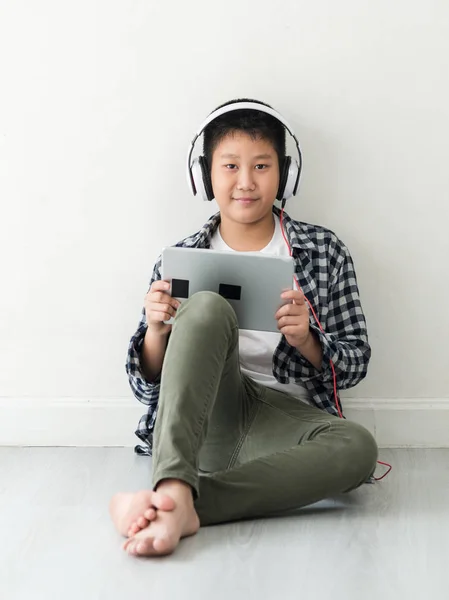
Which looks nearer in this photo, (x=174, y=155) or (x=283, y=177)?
(x=283, y=177)

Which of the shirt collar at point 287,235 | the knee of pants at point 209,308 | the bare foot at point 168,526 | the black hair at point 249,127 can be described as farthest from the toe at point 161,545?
the black hair at point 249,127

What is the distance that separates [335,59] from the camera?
1.76 m

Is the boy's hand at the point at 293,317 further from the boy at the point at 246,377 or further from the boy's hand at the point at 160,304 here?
the boy's hand at the point at 160,304

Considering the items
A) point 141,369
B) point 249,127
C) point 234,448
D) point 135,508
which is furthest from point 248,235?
point 135,508

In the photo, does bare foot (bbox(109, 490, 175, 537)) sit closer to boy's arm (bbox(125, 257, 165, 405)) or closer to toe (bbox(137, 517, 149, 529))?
toe (bbox(137, 517, 149, 529))

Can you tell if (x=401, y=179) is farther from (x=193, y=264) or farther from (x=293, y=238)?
(x=193, y=264)

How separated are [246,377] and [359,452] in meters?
0.30

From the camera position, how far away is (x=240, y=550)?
48.9 inches

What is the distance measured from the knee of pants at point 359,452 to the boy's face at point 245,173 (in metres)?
0.50

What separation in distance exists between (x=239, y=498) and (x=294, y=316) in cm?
34

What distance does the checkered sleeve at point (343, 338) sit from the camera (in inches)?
63.2

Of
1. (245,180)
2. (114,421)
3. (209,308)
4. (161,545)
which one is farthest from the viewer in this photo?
(114,421)

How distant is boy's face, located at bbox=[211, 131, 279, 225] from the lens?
1620 millimetres

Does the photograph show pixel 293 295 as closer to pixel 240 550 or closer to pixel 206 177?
pixel 206 177
